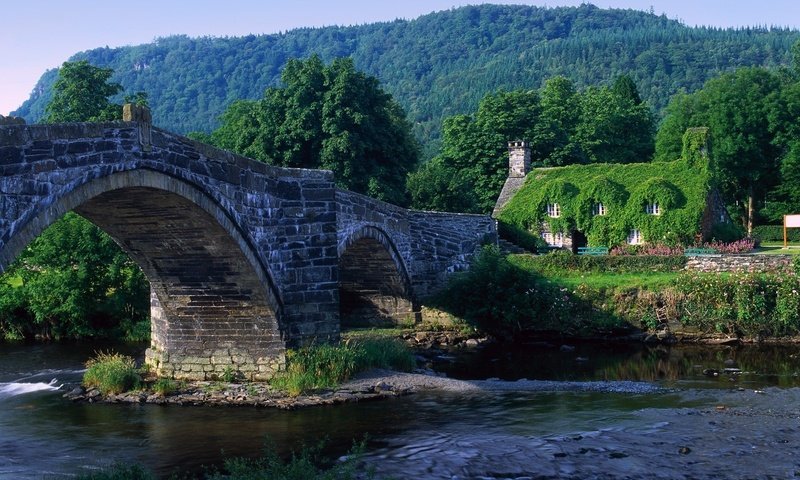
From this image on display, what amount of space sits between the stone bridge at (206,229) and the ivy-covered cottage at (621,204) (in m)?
16.5

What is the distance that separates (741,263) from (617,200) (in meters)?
10.7

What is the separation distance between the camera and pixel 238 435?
17.8 m

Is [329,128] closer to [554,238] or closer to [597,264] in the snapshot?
[554,238]

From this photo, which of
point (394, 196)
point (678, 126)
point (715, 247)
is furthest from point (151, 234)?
point (678, 126)

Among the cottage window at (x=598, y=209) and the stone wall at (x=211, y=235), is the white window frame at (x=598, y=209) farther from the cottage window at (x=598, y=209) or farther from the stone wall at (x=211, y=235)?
the stone wall at (x=211, y=235)

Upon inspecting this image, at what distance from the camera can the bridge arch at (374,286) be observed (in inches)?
1224

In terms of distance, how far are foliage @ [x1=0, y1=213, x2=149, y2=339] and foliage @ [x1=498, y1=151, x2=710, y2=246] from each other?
17.2 metres

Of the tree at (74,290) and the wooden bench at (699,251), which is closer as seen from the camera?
the tree at (74,290)

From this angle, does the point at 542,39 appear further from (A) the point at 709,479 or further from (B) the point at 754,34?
(A) the point at 709,479

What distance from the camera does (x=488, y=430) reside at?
688 inches

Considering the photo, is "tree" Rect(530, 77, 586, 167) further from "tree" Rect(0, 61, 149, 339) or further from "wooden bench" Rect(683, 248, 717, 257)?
"tree" Rect(0, 61, 149, 339)

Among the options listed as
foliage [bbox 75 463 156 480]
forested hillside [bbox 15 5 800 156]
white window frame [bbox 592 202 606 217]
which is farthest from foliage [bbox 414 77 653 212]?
forested hillside [bbox 15 5 800 156]

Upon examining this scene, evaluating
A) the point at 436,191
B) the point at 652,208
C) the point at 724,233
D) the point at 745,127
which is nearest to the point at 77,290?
the point at 436,191

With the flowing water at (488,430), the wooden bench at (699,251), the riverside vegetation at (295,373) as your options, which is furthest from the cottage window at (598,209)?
the riverside vegetation at (295,373)
